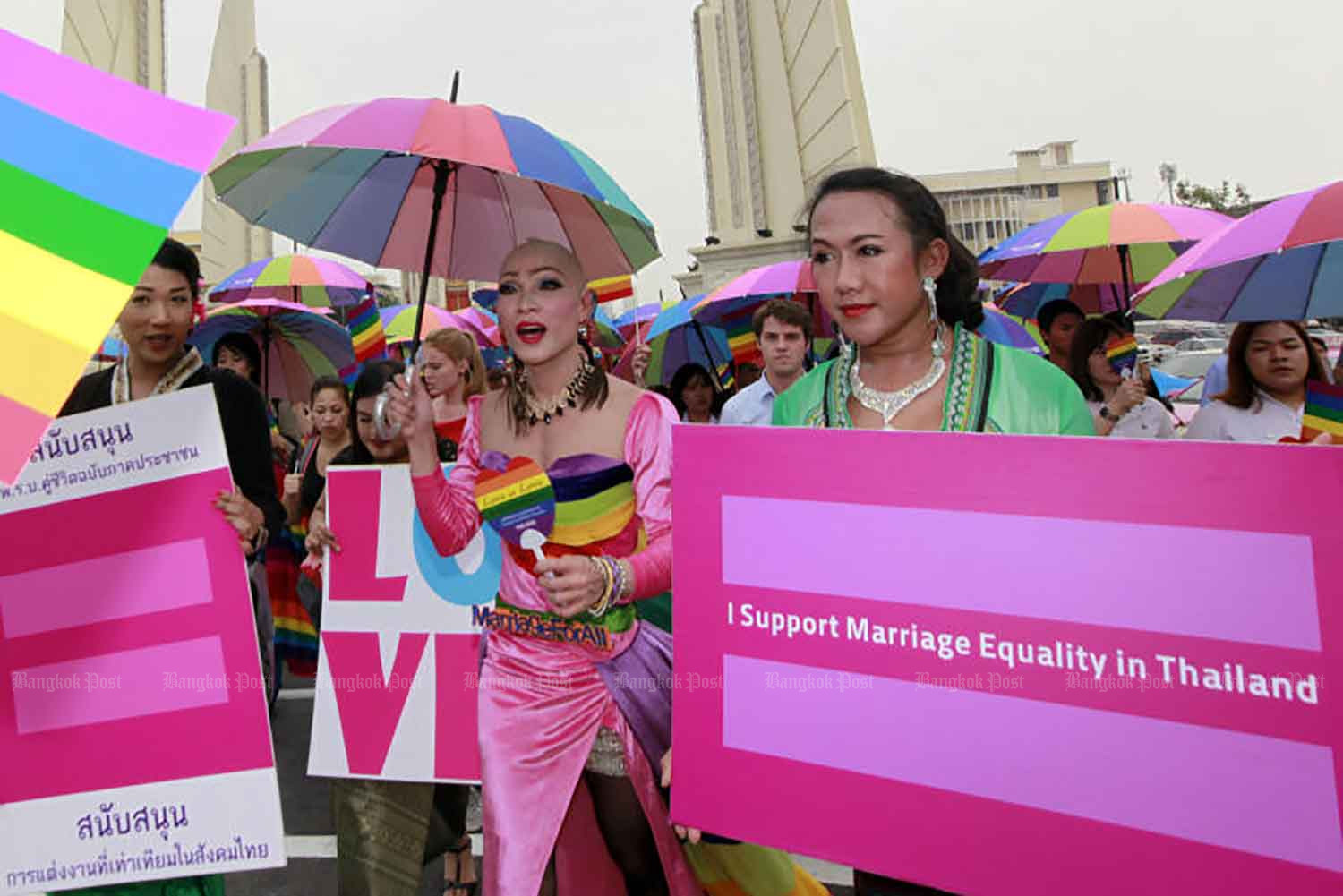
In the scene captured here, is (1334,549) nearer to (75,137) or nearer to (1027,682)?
(1027,682)

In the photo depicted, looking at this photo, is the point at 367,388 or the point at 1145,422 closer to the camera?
the point at 367,388

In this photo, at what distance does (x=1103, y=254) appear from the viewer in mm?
5965

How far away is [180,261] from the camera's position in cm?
244

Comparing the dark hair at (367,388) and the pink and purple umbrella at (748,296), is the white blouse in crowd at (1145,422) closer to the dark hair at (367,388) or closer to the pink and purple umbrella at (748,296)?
the pink and purple umbrella at (748,296)

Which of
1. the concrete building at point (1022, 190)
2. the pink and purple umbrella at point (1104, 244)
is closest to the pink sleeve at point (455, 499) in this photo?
the pink and purple umbrella at point (1104, 244)

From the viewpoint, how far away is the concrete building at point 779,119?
13.8 metres

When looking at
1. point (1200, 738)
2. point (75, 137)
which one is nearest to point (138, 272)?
point (75, 137)

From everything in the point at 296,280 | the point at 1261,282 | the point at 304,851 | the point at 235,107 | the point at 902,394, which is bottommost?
the point at 304,851

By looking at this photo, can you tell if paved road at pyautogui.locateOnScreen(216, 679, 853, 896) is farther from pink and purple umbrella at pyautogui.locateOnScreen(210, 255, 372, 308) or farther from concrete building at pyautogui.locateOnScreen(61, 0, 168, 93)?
concrete building at pyautogui.locateOnScreen(61, 0, 168, 93)

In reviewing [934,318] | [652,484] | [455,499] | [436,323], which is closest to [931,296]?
[934,318]

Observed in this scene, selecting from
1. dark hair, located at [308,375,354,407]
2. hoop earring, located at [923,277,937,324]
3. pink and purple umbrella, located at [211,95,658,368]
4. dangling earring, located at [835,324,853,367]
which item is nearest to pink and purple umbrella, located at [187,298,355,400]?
dark hair, located at [308,375,354,407]

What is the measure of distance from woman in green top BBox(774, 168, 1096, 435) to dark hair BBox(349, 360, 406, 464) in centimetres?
210

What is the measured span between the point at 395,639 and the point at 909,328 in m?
2.02

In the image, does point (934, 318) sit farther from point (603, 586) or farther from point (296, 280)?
point (296, 280)
